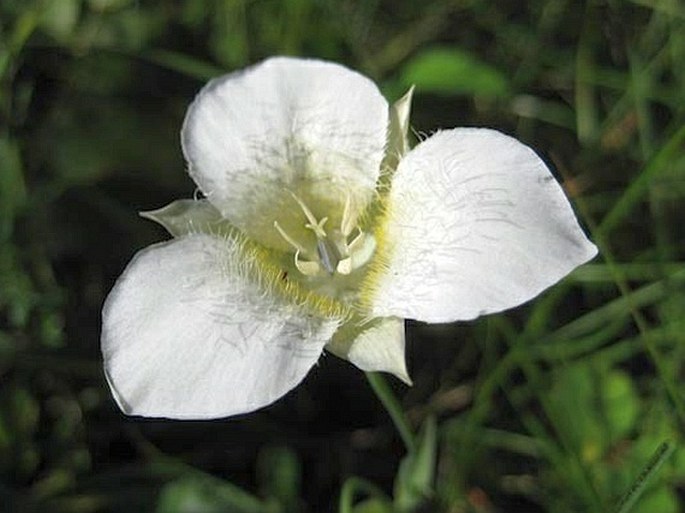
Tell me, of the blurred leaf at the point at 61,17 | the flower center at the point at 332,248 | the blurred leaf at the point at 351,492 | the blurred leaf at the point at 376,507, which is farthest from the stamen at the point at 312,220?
the blurred leaf at the point at 61,17

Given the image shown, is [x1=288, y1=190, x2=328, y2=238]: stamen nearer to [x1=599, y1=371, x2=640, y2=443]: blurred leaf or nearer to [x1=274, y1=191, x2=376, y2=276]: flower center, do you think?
[x1=274, y1=191, x2=376, y2=276]: flower center

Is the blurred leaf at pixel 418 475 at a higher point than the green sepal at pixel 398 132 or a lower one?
lower

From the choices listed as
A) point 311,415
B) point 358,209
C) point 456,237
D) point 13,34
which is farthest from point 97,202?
point 456,237

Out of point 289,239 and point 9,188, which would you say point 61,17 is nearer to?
point 9,188

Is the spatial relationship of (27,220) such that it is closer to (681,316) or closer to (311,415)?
(311,415)

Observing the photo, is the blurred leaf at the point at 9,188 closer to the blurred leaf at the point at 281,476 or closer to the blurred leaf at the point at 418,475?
the blurred leaf at the point at 281,476

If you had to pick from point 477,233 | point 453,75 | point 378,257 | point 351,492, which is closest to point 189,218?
point 378,257
